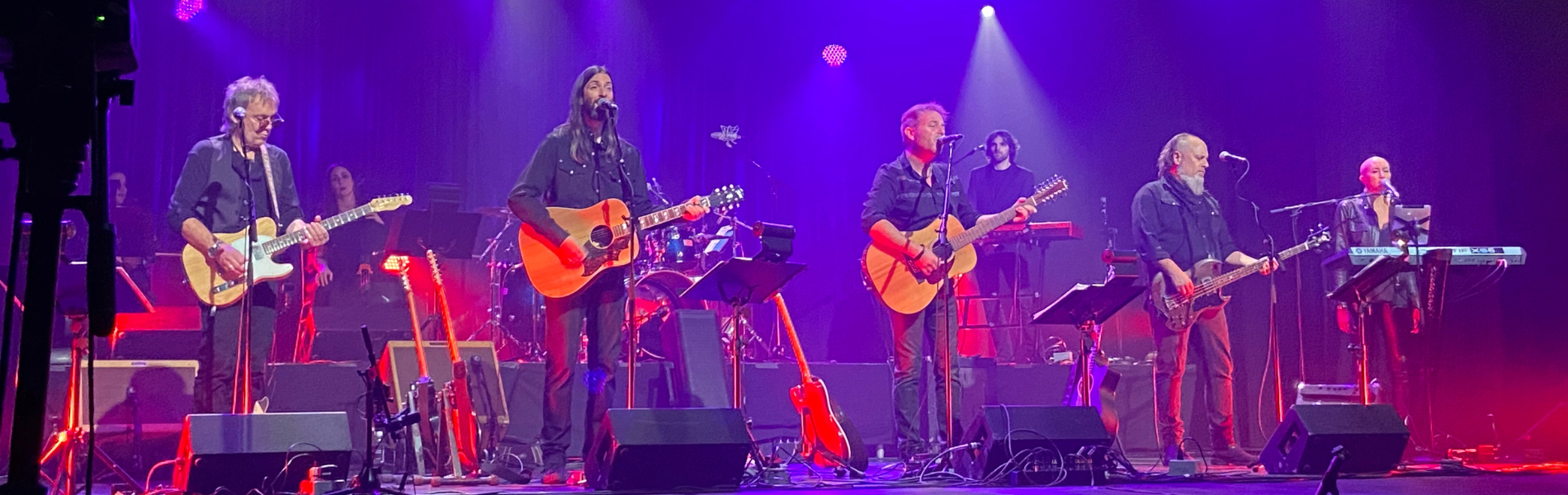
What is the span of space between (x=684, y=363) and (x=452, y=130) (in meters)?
5.21

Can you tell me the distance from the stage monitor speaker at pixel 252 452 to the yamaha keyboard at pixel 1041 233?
6.43 metres

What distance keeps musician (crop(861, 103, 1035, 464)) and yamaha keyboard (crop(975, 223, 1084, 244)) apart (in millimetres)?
2773

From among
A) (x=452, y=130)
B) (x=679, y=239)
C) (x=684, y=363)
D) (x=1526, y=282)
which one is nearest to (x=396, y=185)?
(x=452, y=130)

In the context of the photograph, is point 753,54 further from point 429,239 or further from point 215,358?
point 215,358

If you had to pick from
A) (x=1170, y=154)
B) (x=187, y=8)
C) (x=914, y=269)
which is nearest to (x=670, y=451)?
(x=914, y=269)

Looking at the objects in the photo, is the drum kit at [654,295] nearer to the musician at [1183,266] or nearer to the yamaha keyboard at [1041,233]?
the yamaha keyboard at [1041,233]

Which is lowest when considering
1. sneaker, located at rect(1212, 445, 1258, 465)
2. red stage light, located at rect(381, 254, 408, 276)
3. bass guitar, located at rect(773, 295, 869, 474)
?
sneaker, located at rect(1212, 445, 1258, 465)

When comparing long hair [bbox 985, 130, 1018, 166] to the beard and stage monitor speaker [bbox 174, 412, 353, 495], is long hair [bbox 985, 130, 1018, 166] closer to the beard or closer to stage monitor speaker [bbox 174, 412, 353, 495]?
the beard

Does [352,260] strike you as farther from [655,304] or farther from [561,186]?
[561,186]

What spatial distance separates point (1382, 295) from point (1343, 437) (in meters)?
2.13

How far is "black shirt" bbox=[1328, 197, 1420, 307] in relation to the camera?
8.75 meters

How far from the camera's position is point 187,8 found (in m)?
11.4

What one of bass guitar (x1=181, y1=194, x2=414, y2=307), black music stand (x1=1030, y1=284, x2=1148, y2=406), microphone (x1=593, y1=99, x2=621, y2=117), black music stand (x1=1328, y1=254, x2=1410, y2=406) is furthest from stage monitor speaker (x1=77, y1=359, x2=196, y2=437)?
black music stand (x1=1328, y1=254, x2=1410, y2=406)

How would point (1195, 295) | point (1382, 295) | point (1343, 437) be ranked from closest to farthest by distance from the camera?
point (1343, 437) → point (1195, 295) → point (1382, 295)
